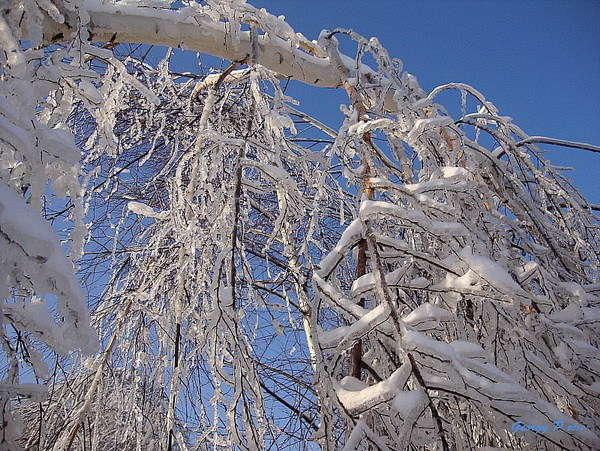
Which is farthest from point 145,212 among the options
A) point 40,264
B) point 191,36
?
point 40,264

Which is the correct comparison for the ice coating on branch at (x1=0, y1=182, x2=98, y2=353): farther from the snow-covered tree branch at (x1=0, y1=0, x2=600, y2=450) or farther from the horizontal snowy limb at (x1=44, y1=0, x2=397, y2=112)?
the horizontal snowy limb at (x1=44, y1=0, x2=397, y2=112)

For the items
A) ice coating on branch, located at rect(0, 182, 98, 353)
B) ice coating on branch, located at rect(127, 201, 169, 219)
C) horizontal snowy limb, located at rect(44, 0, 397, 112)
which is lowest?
ice coating on branch, located at rect(0, 182, 98, 353)

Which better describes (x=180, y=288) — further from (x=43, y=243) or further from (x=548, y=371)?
(x=548, y=371)

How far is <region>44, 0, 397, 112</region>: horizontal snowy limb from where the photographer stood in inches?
60.9

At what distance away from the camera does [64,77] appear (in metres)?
1.01

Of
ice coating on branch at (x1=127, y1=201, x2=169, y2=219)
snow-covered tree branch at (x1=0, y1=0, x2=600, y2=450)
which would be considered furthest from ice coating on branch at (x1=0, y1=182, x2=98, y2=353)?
ice coating on branch at (x1=127, y1=201, x2=169, y2=219)

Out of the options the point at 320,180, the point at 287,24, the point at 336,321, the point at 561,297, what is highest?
the point at 287,24

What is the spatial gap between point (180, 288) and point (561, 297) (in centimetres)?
126

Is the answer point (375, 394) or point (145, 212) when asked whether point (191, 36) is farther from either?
point (375, 394)

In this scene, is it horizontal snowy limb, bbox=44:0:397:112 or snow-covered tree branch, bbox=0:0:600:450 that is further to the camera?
horizontal snowy limb, bbox=44:0:397:112

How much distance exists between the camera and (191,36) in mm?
1825

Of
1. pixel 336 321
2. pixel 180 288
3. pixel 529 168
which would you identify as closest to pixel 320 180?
pixel 180 288

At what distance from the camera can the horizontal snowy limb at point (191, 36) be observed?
155 cm

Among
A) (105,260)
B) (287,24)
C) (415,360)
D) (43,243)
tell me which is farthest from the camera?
(105,260)
